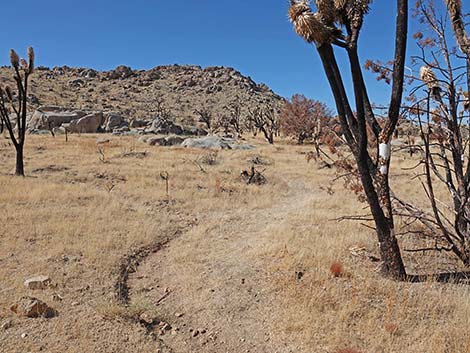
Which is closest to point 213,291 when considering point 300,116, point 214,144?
point 214,144

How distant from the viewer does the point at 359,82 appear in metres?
4.86

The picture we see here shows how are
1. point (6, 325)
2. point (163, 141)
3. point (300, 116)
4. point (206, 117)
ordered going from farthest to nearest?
point (206, 117)
point (300, 116)
point (163, 141)
point (6, 325)

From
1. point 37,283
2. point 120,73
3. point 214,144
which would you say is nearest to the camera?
point 37,283

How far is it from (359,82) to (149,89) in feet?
260

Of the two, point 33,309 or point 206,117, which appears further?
point 206,117

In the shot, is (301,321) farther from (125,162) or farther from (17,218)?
(125,162)

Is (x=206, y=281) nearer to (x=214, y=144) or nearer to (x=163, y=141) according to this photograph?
(x=214, y=144)

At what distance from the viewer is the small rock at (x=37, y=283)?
509 cm

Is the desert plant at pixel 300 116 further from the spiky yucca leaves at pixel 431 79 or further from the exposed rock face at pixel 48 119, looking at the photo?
the spiky yucca leaves at pixel 431 79

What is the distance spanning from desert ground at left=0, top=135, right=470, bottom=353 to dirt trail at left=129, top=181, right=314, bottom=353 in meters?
0.02

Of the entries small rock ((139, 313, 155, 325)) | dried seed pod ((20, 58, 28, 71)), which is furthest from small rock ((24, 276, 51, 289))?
dried seed pod ((20, 58, 28, 71))

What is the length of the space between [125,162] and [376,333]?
15.8 meters

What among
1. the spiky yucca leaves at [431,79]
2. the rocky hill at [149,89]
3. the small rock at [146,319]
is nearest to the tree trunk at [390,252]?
the spiky yucca leaves at [431,79]

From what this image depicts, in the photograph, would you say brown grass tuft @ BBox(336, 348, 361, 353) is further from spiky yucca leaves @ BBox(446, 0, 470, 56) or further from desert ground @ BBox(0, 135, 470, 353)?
spiky yucca leaves @ BBox(446, 0, 470, 56)
